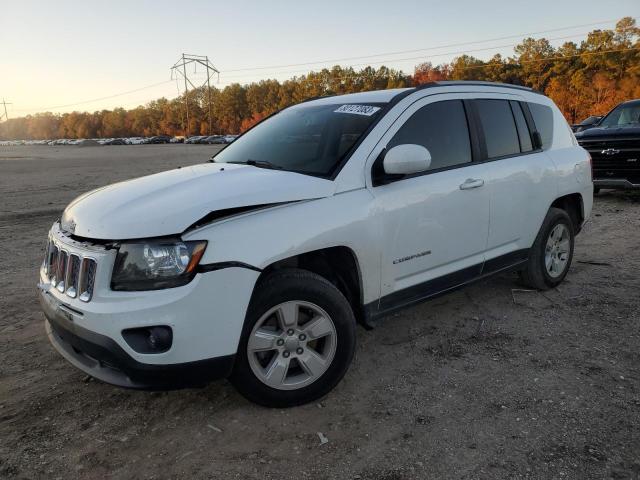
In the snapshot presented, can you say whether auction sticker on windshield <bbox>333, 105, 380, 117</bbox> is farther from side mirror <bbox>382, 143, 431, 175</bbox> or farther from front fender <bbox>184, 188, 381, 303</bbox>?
front fender <bbox>184, 188, 381, 303</bbox>

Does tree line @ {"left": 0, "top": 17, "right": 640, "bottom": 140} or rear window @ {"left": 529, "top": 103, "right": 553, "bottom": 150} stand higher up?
tree line @ {"left": 0, "top": 17, "right": 640, "bottom": 140}

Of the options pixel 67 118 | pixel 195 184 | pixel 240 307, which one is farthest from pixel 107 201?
pixel 67 118

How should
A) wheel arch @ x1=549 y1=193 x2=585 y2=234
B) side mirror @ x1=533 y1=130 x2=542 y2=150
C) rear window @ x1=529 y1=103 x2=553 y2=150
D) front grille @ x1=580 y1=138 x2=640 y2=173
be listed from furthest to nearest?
front grille @ x1=580 y1=138 x2=640 y2=173 < wheel arch @ x1=549 y1=193 x2=585 y2=234 < rear window @ x1=529 y1=103 x2=553 y2=150 < side mirror @ x1=533 y1=130 x2=542 y2=150

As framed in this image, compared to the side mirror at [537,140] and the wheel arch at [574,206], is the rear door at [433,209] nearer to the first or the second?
the side mirror at [537,140]

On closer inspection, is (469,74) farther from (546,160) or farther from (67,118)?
(67,118)

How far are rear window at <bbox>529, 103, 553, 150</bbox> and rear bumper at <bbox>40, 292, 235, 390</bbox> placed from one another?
3525 mm

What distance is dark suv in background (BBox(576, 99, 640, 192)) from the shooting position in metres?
8.91

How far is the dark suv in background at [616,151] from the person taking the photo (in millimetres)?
8914

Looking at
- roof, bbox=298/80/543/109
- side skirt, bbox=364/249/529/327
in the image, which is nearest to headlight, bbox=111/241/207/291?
side skirt, bbox=364/249/529/327

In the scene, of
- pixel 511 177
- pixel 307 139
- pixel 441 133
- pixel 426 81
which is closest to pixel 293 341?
pixel 307 139

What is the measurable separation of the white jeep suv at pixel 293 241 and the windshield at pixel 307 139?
2 centimetres

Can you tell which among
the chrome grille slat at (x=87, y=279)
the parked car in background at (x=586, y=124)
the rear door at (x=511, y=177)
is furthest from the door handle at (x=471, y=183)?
the parked car in background at (x=586, y=124)

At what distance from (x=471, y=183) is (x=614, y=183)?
711 centimetres

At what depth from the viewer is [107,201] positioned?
9.30 ft
